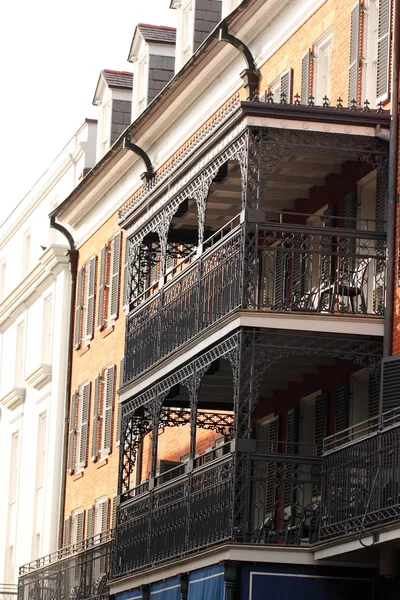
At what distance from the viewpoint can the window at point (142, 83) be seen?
38.2 metres

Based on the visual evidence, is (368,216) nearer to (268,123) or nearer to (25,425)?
(268,123)

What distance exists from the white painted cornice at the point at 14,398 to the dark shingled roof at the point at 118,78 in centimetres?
1003

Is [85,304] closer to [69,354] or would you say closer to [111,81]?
[69,354]

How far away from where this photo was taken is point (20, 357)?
163ft

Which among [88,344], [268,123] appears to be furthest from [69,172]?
[268,123]

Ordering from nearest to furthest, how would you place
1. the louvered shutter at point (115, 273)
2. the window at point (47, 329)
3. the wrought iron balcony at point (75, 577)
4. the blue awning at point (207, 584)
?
the blue awning at point (207, 584)
the wrought iron balcony at point (75, 577)
the louvered shutter at point (115, 273)
the window at point (47, 329)

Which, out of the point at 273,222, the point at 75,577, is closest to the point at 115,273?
the point at 75,577

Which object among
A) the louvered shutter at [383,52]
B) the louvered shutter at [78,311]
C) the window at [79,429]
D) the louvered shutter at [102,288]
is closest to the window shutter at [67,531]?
the window at [79,429]

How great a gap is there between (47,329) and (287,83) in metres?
19.3

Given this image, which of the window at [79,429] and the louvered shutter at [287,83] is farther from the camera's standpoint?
the window at [79,429]

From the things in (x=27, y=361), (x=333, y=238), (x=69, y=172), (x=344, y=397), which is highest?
(x=69, y=172)

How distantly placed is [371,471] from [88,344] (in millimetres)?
21079

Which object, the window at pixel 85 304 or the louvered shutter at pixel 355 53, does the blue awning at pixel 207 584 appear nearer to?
the louvered shutter at pixel 355 53

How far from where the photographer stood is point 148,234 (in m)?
29.1
